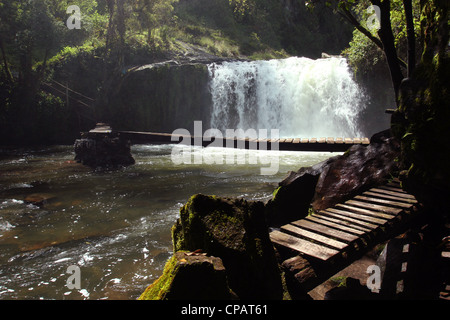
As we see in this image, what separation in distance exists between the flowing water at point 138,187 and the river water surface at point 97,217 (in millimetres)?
24

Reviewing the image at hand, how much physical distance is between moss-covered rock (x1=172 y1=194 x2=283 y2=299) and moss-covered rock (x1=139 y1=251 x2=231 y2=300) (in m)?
0.40

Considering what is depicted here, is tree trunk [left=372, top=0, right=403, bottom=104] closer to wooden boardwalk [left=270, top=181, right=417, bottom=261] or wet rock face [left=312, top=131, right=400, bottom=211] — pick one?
wet rock face [left=312, top=131, right=400, bottom=211]

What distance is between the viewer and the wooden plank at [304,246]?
12.0 ft

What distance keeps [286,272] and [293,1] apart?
4423 centimetres

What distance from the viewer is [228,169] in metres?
13.4

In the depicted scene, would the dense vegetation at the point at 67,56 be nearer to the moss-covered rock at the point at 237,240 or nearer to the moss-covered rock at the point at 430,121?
the moss-covered rock at the point at 430,121

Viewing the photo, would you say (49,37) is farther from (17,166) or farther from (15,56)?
(17,166)

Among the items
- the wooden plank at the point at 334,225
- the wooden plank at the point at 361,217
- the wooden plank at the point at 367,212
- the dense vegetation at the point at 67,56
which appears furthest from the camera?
the dense vegetation at the point at 67,56

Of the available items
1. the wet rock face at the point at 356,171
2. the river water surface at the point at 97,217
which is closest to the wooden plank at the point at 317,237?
the wet rock face at the point at 356,171

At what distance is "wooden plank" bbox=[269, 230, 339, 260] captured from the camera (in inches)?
144

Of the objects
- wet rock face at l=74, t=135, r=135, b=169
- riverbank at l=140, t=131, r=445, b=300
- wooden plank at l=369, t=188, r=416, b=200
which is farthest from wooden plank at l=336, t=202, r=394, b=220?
wet rock face at l=74, t=135, r=135, b=169
